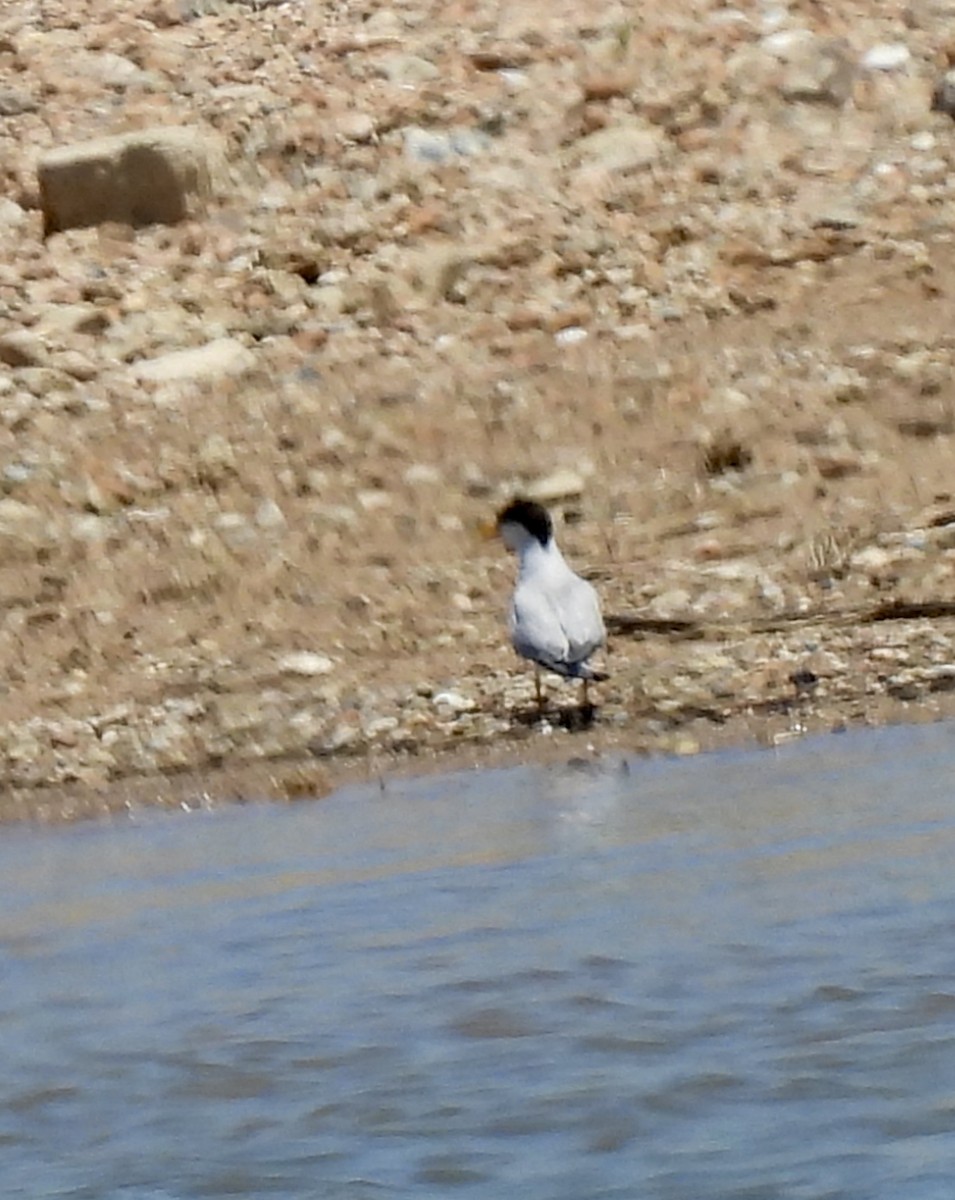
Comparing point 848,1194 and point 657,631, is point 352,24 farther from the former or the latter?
point 848,1194

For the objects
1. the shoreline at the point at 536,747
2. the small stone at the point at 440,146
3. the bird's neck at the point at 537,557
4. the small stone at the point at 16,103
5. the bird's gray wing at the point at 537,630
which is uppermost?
the small stone at the point at 16,103

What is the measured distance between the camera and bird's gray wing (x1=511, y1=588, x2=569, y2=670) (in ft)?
30.7

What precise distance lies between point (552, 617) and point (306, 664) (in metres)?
1.03

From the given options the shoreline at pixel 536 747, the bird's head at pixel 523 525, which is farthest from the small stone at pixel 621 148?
the shoreline at pixel 536 747

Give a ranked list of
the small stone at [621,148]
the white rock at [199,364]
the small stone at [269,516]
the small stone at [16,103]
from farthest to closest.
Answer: the small stone at [16,103] < the small stone at [621,148] < the white rock at [199,364] < the small stone at [269,516]

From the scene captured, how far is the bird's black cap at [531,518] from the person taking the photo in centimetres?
1027

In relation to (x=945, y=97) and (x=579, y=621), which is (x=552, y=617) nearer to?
(x=579, y=621)

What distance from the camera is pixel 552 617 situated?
31.2 feet

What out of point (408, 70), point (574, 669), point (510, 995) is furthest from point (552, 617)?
point (408, 70)

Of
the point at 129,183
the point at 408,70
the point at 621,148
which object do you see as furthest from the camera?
the point at 408,70

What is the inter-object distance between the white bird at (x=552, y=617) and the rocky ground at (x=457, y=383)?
20 cm

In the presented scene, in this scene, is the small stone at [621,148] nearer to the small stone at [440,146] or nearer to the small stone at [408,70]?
the small stone at [440,146]

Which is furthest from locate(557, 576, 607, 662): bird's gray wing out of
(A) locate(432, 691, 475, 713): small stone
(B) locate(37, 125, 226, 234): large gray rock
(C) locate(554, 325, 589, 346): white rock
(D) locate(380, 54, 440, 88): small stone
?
(D) locate(380, 54, 440, 88): small stone

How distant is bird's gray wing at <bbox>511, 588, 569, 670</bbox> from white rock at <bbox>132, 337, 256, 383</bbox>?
10.3 ft
